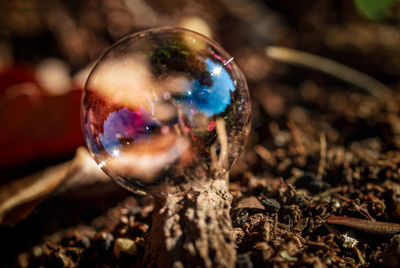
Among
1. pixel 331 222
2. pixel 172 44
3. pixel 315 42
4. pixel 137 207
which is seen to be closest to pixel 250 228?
pixel 331 222

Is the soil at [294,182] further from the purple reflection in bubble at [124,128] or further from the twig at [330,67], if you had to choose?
the purple reflection in bubble at [124,128]

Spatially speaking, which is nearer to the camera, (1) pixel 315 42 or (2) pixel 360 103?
(2) pixel 360 103

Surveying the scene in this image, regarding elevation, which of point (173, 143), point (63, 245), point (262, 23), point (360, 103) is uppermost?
point (262, 23)

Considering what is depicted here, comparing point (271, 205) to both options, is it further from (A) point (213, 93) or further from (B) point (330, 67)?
(B) point (330, 67)

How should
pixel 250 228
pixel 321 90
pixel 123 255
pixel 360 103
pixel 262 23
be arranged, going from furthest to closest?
pixel 262 23 → pixel 321 90 → pixel 360 103 → pixel 123 255 → pixel 250 228

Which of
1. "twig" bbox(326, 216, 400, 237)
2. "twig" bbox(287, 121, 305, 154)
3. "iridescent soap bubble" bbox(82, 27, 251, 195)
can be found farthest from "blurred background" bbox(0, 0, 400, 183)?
"twig" bbox(326, 216, 400, 237)

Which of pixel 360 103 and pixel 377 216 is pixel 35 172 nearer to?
pixel 377 216

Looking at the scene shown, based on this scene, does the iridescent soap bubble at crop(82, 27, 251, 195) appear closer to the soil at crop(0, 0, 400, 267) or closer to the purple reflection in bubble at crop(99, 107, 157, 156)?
the purple reflection in bubble at crop(99, 107, 157, 156)
